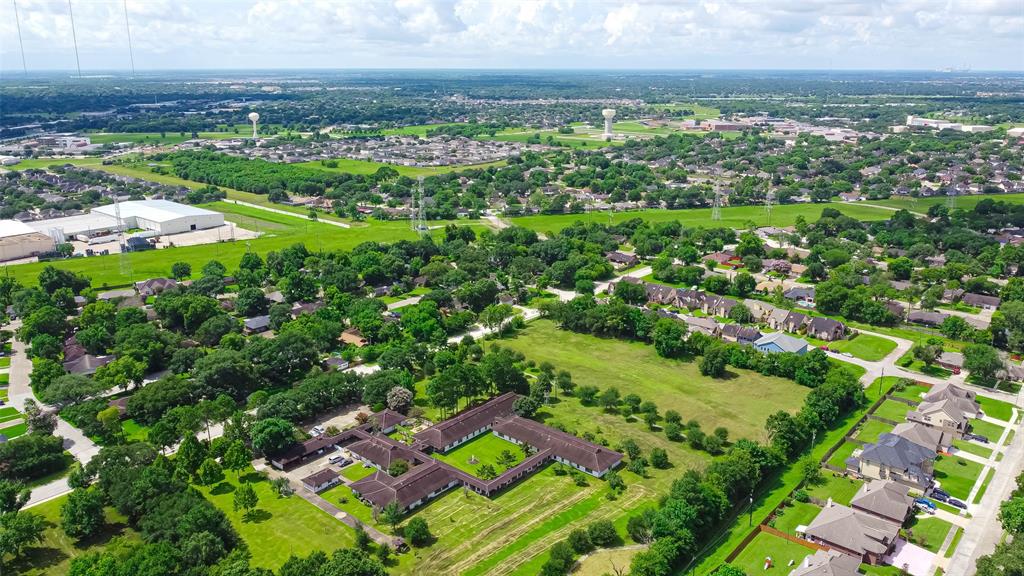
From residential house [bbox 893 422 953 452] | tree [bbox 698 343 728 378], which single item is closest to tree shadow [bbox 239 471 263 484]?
tree [bbox 698 343 728 378]

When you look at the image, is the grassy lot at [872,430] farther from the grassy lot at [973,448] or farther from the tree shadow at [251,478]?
the tree shadow at [251,478]

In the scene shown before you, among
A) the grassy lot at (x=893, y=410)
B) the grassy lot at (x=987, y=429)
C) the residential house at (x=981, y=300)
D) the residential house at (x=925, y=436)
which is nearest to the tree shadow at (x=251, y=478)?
the residential house at (x=925, y=436)

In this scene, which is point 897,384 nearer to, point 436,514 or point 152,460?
point 436,514

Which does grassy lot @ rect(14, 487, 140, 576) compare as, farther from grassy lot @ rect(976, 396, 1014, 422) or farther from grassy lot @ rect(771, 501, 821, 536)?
grassy lot @ rect(976, 396, 1014, 422)

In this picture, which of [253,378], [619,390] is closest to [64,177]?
[253,378]

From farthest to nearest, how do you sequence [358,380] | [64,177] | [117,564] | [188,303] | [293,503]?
[64,177] < [188,303] < [358,380] < [293,503] < [117,564]

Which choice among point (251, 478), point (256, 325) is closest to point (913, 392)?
point (251, 478)
